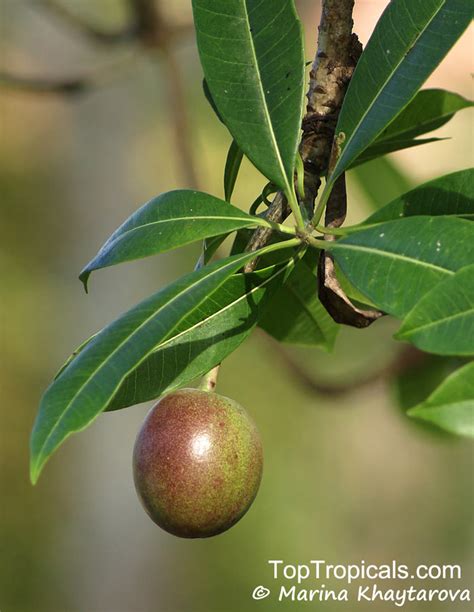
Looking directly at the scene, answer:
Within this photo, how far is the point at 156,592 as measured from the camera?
284cm

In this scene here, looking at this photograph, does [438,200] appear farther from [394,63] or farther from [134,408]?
[134,408]

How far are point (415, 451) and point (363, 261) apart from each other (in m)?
2.24

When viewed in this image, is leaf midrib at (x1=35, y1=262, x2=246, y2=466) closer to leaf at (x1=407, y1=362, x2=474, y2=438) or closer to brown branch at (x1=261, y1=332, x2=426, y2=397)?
leaf at (x1=407, y1=362, x2=474, y2=438)

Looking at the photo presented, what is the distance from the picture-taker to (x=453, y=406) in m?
0.64

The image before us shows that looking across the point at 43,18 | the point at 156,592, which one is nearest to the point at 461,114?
the point at 43,18

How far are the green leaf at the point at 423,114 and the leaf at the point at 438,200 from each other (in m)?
0.21

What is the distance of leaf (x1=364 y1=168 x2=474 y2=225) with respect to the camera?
926 mm

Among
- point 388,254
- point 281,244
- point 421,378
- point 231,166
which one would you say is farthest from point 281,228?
point 421,378

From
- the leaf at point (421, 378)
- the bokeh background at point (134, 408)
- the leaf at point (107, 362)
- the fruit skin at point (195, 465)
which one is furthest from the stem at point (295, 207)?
the bokeh background at point (134, 408)

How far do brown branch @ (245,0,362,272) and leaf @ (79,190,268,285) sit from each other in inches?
5.1

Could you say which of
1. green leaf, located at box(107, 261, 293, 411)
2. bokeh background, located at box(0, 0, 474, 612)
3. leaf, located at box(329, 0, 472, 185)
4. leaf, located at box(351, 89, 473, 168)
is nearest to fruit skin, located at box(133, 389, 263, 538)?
→ green leaf, located at box(107, 261, 293, 411)

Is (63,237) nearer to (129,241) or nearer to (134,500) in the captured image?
(134,500)

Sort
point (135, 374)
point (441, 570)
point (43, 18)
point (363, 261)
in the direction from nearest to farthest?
point (363, 261), point (135, 374), point (441, 570), point (43, 18)

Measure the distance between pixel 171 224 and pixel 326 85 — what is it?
0.27 m
